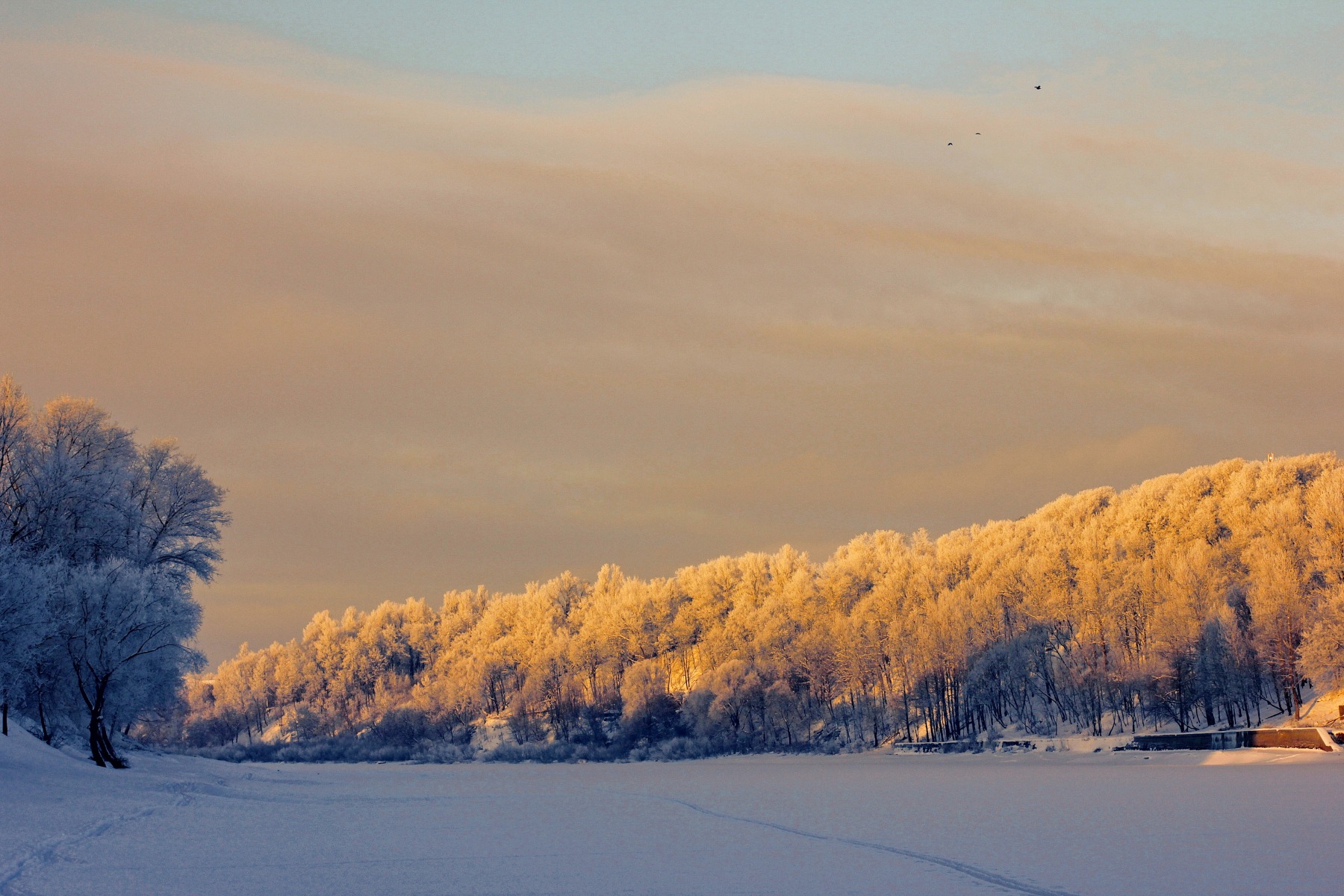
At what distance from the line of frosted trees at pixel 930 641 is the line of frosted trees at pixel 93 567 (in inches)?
2091

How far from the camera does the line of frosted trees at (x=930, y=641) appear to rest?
7000cm

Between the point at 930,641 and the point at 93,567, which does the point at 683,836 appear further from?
the point at 930,641

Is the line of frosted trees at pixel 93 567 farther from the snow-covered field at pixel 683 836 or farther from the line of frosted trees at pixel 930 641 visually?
the line of frosted trees at pixel 930 641

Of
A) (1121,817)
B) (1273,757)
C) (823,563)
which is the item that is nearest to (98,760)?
(1121,817)

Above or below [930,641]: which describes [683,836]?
below

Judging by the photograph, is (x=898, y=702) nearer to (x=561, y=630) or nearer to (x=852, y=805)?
(x=561, y=630)

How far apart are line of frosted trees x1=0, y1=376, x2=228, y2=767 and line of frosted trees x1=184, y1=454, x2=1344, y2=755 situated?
174 feet

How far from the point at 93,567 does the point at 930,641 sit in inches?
2402

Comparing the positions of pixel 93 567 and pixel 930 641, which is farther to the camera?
pixel 930 641

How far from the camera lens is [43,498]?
50469mm

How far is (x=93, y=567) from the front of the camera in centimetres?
4797

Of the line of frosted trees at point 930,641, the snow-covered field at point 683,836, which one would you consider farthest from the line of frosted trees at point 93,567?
the line of frosted trees at point 930,641

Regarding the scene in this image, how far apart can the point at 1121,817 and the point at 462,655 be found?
132m

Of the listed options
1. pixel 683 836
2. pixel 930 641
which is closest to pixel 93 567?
pixel 683 836
